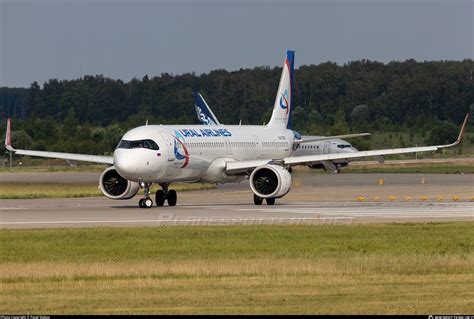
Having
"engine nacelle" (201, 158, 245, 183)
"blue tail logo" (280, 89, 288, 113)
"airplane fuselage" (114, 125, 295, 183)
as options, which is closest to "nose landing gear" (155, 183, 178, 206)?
"airplane fuselage" (114, 125, 295, 183)

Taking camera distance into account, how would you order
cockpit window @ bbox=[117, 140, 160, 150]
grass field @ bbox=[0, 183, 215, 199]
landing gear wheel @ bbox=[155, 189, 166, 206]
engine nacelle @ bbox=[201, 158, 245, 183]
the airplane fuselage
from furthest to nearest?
1. grass field @ bbox=[0, 183, 215, 199]
2. engine nacelle @ bbox=[201, 158, 245, 183]
3. landing gear wheel @ bbox=[155, 189, 166, 206]
4. cockpit window @ bbox=[117, 140, 160, 150]
5. the airplane fuselage

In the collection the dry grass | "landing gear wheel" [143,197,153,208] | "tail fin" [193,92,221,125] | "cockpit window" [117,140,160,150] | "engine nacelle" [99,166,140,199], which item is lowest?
the dry grass

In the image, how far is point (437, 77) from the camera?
159750 millimetres

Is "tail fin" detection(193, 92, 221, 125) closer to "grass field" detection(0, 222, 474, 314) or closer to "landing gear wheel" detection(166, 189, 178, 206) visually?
"landing gear wheel" detection(166, 189, 178, 206)

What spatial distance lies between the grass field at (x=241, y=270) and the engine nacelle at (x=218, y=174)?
14.9 m

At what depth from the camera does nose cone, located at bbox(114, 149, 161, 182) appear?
4547 centimetres

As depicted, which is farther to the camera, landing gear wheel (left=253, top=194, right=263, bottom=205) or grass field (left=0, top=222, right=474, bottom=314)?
landing gear wheel (left=253, top=194, right=263, bottom=205)

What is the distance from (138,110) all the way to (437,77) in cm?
3970

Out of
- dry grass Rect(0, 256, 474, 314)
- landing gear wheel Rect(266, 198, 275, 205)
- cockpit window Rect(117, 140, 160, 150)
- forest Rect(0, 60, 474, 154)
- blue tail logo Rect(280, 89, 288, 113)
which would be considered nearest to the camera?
dry grass Rect(0, 256, 474, 314)

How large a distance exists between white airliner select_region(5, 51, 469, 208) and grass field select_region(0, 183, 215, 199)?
4.76 metres

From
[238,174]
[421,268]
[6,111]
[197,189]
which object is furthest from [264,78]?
[421,268]

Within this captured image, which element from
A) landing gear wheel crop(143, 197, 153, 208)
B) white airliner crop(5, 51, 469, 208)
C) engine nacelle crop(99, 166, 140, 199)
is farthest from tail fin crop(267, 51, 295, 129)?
landing gear wheel crop(143, 197, 153, 208)

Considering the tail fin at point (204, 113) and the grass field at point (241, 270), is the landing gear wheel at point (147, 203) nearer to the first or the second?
the grass field at point (241, 270)

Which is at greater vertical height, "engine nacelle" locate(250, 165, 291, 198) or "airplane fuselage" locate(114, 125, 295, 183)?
"airplane fuselage" locate(114, 125, 295, 183)
